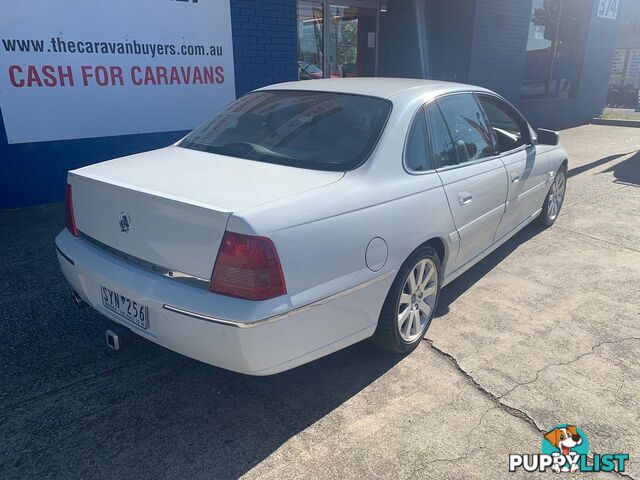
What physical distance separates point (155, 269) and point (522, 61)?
12.2m

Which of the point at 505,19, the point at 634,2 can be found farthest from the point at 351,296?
the point at 634,2

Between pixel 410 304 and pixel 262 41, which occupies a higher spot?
pixel 262 41

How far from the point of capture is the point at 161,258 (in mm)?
2361

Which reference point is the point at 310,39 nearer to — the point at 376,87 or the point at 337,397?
the point at 376,87

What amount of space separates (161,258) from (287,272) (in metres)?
0.62

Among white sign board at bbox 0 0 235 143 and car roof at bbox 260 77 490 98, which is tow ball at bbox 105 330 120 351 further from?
white sign board at bbox 0 0 235 143

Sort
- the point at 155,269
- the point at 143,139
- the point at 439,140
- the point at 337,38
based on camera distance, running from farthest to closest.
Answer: the point at 337,38 < the point at 143,139 < the point at 439,140 < the point at 155,269

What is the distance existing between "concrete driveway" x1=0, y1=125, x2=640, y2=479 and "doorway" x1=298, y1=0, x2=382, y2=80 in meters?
6.88

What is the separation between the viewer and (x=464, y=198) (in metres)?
3.39

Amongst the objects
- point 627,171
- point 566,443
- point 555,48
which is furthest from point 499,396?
point 555,48

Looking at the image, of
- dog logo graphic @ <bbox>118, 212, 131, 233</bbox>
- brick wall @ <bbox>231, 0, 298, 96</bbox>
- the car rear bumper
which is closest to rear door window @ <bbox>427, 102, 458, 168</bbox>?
the car rear bumper

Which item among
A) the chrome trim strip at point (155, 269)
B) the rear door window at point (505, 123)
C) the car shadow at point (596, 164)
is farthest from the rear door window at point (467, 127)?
the car shadow at point (596, 164)

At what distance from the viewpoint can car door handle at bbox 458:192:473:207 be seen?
11.0ft

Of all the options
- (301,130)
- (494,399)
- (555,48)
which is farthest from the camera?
(555,48)
